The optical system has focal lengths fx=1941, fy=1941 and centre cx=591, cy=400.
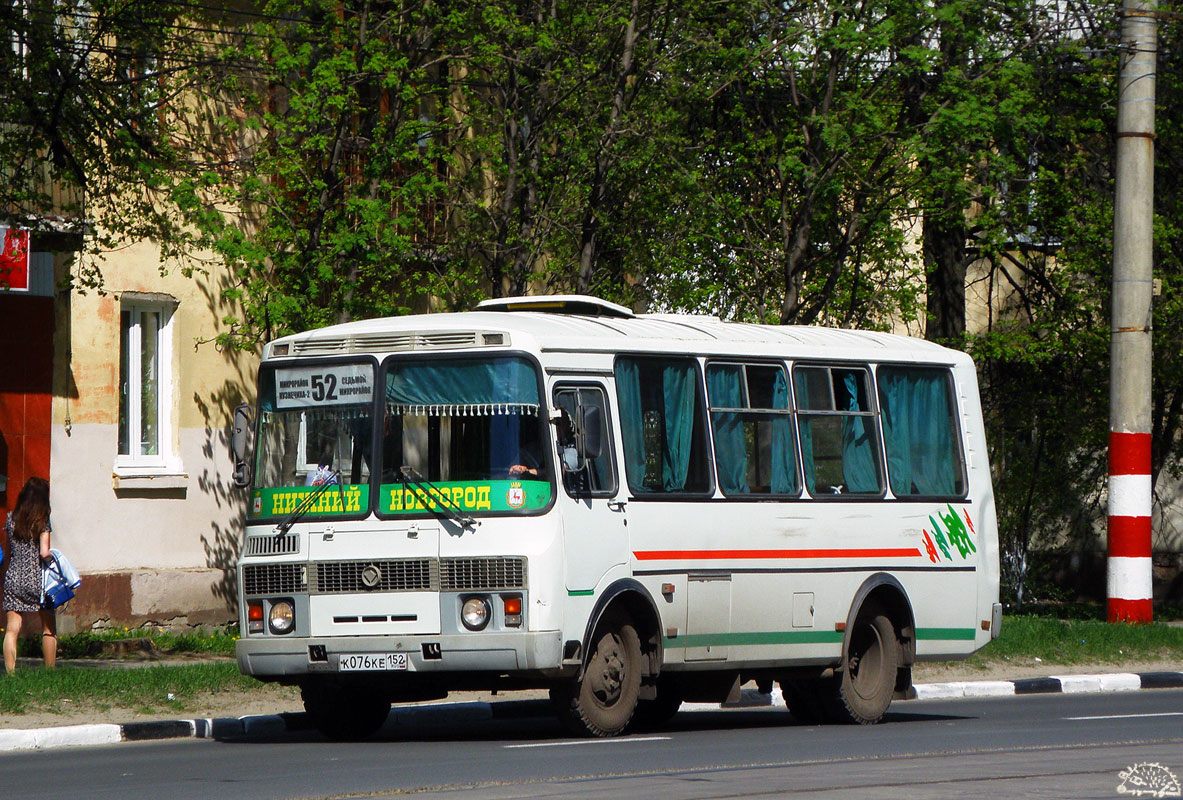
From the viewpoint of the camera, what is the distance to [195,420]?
22672 millimetres

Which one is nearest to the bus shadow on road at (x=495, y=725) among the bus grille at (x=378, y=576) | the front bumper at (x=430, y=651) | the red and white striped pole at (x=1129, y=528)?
the front bumper at (x=430, y=651)

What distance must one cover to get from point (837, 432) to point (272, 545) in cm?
452

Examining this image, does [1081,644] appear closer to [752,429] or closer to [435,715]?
[752,429]

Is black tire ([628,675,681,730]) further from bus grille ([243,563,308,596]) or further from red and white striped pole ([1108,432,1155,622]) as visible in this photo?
red and white striped pole ([1108,432,1155,622])

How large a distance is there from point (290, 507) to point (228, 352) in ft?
35.0

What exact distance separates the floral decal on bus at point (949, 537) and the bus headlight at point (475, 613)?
4495mm

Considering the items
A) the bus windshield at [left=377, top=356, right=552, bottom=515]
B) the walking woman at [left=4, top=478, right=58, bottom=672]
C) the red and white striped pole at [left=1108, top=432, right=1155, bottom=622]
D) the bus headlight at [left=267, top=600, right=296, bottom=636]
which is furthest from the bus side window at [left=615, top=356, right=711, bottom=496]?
the red and white striped pole at [left=1108, top=432, right=1155, bottom=622]

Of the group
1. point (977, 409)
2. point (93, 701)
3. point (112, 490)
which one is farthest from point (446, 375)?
point (112, 490)

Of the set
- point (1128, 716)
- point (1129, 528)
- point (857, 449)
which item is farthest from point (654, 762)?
point (1129, 528)

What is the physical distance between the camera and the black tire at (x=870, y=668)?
14820 mm

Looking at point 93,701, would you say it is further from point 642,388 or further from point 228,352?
point 228,352

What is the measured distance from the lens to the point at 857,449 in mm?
14969

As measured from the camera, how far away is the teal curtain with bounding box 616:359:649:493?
13.2m
